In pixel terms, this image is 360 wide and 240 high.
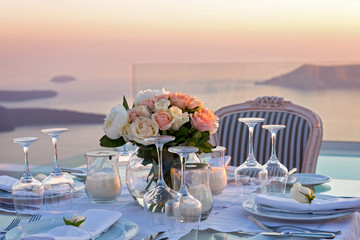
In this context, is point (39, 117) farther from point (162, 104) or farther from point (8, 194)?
point (162, 104)

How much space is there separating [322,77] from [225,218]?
294 centimetres

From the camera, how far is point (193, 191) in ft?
3.26

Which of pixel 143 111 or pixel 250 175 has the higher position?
pixel 143 111

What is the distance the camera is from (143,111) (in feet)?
3.48

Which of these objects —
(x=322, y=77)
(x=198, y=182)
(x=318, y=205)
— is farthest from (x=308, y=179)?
(x=322, y=77)

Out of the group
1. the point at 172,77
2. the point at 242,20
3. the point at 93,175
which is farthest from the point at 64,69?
the point at 93,175

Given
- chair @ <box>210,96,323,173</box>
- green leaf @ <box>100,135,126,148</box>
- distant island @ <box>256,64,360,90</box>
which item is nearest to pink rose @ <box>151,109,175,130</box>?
green leaf @ <box>100,135,126,148</box>

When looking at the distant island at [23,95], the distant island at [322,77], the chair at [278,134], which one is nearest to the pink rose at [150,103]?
the chair at [278,134]

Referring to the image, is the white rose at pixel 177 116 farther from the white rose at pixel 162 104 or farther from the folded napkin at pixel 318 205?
the folded napkin at pixel 318 205

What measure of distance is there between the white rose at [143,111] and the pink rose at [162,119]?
27mm

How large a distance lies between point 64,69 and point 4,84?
3.84 ft

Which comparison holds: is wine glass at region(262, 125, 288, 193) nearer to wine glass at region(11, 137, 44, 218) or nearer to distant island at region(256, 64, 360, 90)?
wine glass at region(11, 137, 44, 218)

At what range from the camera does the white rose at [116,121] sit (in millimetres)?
1062

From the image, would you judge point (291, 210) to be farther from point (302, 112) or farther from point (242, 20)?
point (242, 20)
